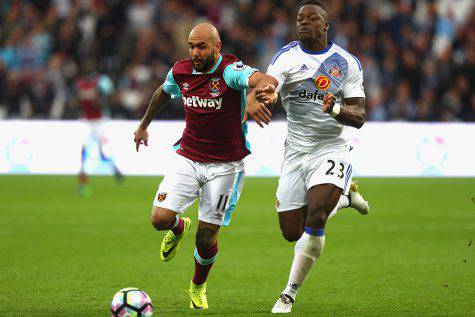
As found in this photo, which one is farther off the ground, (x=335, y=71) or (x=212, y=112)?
(x=335, y=71)

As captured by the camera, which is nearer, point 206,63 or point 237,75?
A: point 237,75

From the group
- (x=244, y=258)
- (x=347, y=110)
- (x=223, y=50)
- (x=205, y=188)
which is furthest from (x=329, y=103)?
(x=223, y=50)

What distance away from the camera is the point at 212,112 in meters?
7.93

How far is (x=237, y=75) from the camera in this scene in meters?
7.57

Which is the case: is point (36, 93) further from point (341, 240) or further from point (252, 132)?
point (341, 240)

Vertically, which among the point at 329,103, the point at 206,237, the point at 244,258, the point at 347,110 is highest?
the point at 329,103

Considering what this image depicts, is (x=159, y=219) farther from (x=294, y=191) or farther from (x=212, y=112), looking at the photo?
(x=294, y=191)

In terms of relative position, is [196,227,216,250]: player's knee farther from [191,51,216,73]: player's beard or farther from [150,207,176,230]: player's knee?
[191,51,216,73]: player's beard

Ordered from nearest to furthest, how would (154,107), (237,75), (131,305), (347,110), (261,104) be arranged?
1. (261,104)
2. (131,305)
3. (347,110)
4. (237,75)
5. (154,107)

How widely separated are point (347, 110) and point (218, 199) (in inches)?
52.3

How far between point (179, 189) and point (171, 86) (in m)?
Result: 0.88

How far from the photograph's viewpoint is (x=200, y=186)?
8141 millimetres

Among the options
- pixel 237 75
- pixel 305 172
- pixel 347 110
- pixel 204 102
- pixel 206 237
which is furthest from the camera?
pixel 305 172

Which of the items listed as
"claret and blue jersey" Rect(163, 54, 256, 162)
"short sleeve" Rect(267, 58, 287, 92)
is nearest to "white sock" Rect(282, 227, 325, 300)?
"claret and blue jersey" Rect(163, 54, 256, 162)
